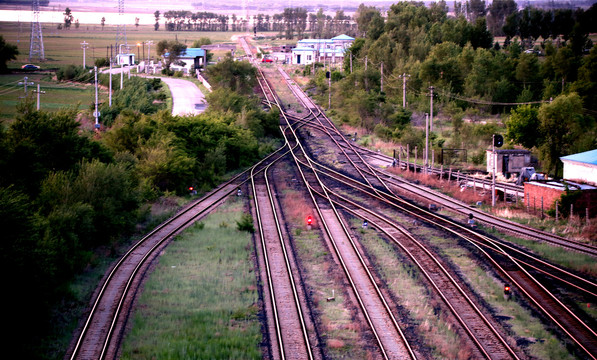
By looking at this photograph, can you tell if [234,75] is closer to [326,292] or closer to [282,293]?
[326,292]

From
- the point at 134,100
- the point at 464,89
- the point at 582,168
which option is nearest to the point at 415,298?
the point at 582,168

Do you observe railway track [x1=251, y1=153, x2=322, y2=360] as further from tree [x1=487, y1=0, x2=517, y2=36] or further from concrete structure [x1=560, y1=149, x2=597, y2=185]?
tree [x1=487, y1=0, x2=517, y2=36]

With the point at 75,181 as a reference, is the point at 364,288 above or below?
below

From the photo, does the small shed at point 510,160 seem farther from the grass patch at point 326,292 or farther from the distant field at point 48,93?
the distant field at point 48,93

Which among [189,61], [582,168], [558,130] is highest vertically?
[189,61]

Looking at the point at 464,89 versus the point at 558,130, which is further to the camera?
the point at 464,89

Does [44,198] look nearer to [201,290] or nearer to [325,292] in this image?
[201,290]
